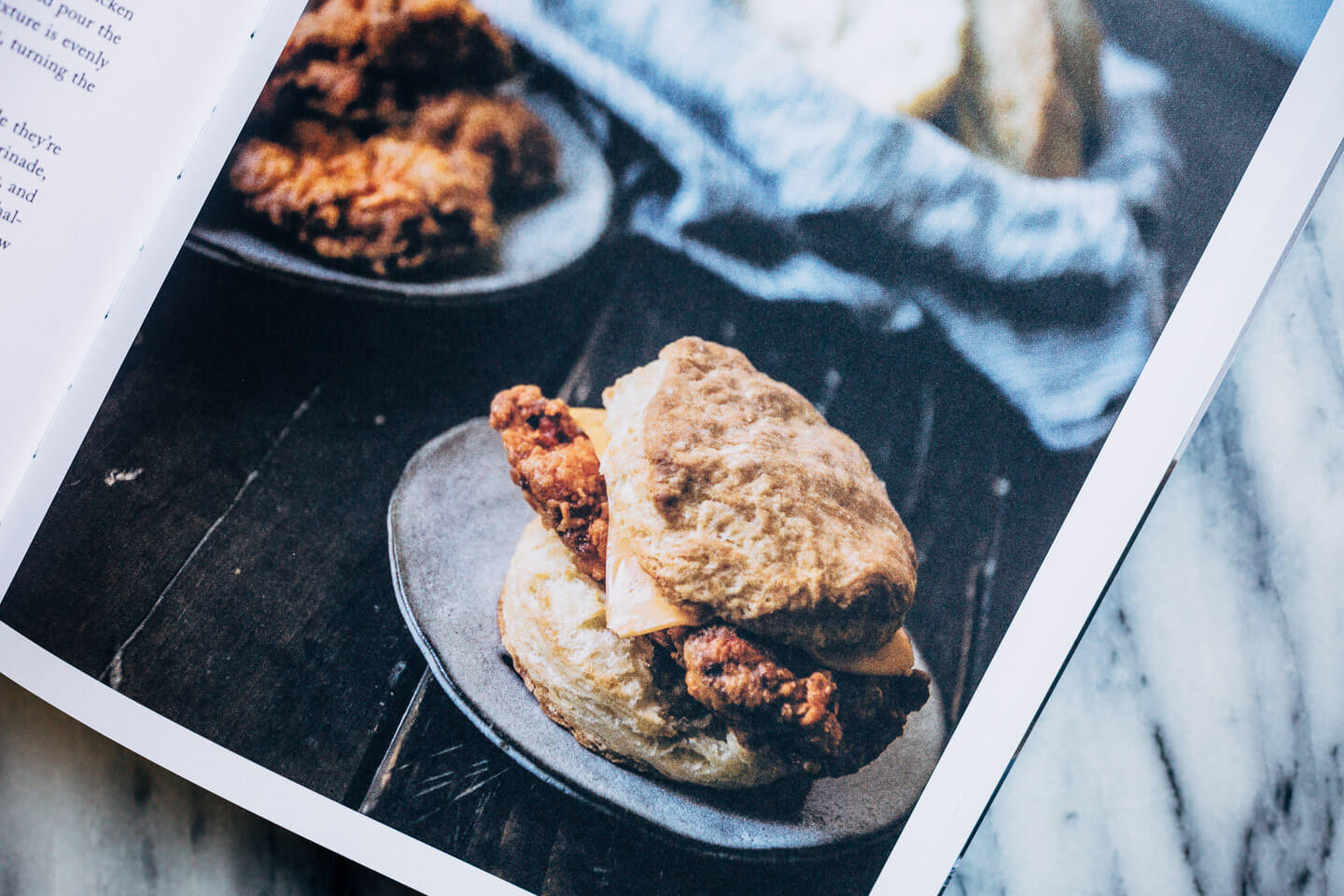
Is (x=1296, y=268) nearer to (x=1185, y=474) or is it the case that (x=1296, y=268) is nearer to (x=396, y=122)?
(x=1185, y=474)

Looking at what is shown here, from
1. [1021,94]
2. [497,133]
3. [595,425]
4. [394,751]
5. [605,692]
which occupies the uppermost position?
[1021,94]

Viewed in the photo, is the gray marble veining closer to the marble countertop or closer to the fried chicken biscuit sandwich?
the marble countertop

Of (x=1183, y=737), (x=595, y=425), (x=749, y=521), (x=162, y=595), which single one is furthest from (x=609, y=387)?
(x=1183, y=737)

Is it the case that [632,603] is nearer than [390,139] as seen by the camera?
Yes

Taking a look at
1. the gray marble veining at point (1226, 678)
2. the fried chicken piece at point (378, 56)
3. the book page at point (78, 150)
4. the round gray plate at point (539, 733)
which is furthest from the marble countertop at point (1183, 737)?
the fried chicken piece at point (378, 56)

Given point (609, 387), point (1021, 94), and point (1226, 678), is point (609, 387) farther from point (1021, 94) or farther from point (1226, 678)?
point (1226, 678)

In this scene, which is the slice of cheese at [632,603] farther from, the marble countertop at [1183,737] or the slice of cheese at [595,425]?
the marble countertop at [1183,737]

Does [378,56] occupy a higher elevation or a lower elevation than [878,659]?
higher
